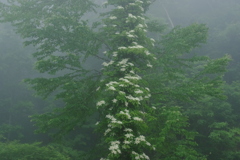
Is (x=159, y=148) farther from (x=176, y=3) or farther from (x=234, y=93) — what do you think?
(x=176, y=3)

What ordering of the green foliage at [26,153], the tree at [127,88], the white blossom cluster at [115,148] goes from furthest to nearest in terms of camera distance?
the green foliage at [26,153]
the tree at [127,88]
the white blossom cluster at [115,148]

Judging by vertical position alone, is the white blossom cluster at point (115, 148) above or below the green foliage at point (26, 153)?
below

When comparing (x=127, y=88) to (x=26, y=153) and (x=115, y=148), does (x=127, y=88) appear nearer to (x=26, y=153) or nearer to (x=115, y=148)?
(x=115, y=148)

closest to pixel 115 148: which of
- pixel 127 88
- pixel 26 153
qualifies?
pixel 127 88

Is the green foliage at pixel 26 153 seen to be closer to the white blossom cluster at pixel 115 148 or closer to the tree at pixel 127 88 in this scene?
the tree at pixel 127 88

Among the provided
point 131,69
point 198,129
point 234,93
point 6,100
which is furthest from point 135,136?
point 6,100

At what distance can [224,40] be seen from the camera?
2692 cm

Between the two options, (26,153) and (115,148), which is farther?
(26,153)

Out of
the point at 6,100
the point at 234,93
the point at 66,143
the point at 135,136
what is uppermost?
the point at 6,100

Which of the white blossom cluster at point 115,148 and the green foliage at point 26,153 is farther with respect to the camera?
the green foliage at point 26,153

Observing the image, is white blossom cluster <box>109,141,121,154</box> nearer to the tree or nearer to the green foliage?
the tree

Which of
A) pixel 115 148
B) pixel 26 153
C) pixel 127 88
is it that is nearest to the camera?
pixel 115 148

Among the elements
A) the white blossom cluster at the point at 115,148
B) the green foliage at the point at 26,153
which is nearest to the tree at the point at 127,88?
the white blossom cluster at the point at 115,148

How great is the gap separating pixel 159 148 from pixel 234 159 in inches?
394
